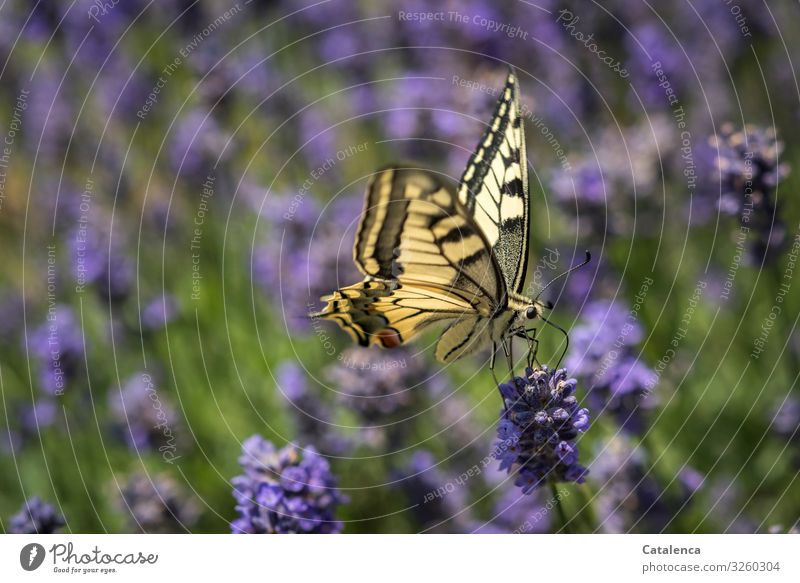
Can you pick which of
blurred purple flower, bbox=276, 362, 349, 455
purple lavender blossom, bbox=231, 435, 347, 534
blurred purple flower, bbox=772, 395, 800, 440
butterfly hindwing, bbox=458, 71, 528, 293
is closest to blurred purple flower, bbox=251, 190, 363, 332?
blurred purple flower, bbox=276, 362, 349, 455

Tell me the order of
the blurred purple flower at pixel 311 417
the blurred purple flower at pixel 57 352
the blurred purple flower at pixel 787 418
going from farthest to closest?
the blurred purple flower at pixel 57 352, the blurred purple flower at pixel 311 417, the blurred purple flower at pixel 787 418

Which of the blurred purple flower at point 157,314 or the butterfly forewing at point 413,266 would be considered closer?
the butterfly forewing at point 413,266

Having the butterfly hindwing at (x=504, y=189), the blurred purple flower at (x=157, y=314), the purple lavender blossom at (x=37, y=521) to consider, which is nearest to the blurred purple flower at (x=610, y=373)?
the butterfly hindwing at (x=504, y=189)

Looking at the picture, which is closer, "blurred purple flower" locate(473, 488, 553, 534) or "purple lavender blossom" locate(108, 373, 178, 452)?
"blurred purple flower" locate(473, 488, 553, 534)

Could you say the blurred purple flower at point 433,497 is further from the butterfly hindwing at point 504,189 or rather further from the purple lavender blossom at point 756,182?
the purple lavender blossom at point 756,182

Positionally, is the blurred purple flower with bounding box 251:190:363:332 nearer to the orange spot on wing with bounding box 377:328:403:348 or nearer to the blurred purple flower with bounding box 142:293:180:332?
the blurred purple flower with bounding box 142:293:180:332

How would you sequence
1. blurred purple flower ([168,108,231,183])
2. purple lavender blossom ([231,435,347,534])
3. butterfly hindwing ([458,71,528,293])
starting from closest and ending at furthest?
purple lavender blossom ([231,435,347,534]), butterfly hindwing ([458,71,528,293]), blurred purple flower ([168,108,231,183])
